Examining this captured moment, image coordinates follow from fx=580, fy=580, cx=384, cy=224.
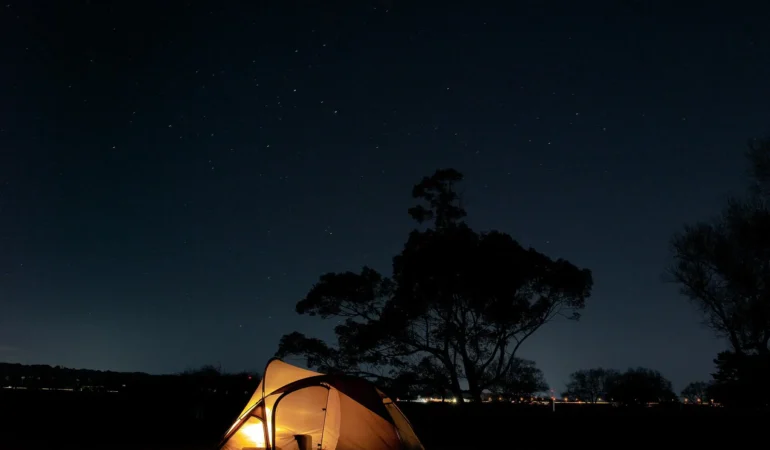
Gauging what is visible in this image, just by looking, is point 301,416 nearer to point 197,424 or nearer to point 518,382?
point 197,424

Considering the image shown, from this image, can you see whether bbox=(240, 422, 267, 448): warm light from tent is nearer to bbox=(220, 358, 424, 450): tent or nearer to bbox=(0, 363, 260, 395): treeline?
bbox=(220, 358, 424, 450): tent

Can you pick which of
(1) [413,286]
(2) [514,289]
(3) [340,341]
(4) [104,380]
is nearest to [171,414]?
(3) [340,341]

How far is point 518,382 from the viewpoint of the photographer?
2748 cm

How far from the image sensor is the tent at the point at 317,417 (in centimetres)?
992

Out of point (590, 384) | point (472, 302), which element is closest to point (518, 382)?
point (472, 302)

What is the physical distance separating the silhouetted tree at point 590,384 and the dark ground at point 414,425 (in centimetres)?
5560

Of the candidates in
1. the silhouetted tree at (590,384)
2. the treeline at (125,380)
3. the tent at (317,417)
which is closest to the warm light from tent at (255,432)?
the tent at (317,417)

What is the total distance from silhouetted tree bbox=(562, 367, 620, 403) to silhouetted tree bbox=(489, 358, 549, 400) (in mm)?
43374

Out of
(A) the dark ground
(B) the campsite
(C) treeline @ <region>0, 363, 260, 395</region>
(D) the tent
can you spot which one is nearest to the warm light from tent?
(D) the tent

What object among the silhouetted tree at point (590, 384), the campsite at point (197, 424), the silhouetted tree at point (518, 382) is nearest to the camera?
the campsite at point (197, 424)

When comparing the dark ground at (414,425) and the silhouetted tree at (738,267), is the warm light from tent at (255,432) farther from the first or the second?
the silhouetted tree at (738,267)

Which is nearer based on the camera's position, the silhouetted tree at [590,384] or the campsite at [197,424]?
the campsite at [197,424]

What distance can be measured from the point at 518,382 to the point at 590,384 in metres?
51.2

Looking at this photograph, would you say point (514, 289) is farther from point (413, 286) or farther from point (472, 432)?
point (472, 432)
